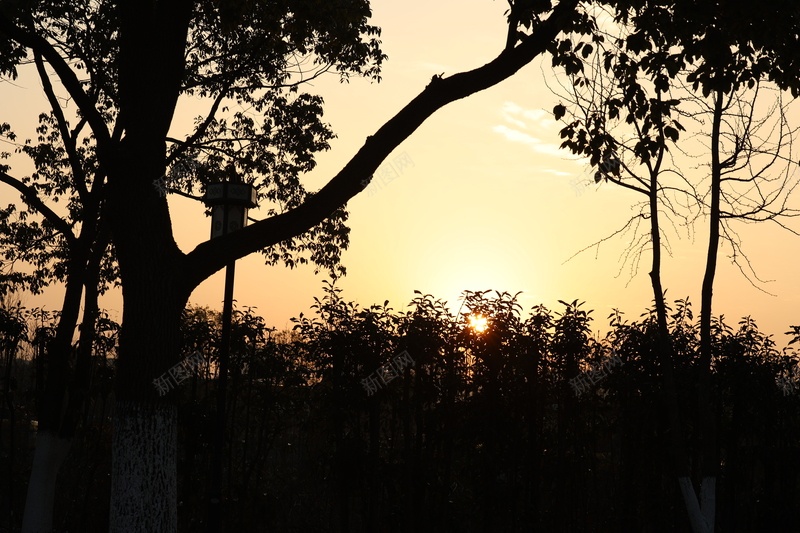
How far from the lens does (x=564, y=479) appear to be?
11750 millimetres

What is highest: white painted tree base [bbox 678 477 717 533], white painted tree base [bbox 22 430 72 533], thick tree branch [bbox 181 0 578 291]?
thick tree branch [bbox 181 0 578 291]

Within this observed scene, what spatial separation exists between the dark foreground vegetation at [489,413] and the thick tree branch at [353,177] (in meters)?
3.03

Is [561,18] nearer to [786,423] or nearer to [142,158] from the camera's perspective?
[142,158]

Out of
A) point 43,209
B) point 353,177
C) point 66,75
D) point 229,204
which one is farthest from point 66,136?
point 353,177

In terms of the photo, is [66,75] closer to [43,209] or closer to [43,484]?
[43,209]

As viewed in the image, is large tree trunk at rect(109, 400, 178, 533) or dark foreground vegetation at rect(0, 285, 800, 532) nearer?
large tree trunk at rect(109, 400, 178, 533)

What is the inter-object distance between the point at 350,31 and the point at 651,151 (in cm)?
649

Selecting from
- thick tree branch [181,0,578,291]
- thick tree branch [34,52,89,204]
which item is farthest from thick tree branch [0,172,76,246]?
thick tree branch [181,0,578,291]

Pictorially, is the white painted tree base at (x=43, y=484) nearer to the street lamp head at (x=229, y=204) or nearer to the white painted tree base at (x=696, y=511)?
the street lamp head at (x=229, y=204)

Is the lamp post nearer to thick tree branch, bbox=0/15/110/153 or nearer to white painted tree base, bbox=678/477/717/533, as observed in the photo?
thick tree branch, bbox=0/15/110/153

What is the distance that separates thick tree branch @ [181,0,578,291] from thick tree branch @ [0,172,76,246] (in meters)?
5.77

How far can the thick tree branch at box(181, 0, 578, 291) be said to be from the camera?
8.82m

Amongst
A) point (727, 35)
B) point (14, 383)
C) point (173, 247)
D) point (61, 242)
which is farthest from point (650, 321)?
point (61, 242)

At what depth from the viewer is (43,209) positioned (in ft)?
46.8
